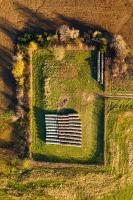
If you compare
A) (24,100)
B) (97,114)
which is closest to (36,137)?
(24,100)

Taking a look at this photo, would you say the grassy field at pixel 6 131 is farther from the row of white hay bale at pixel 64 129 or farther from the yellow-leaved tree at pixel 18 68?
the yellow-leaved tree at pixel 18 68

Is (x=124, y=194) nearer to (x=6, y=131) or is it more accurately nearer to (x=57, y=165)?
(x=57, y=165)

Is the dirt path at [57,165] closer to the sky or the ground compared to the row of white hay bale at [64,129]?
closer to the ground

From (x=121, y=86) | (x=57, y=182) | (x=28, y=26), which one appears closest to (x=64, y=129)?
(x=57, y=182)

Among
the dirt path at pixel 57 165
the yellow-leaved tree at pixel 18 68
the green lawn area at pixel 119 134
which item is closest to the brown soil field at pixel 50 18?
the yellow-leaved tree at pixel 18 68

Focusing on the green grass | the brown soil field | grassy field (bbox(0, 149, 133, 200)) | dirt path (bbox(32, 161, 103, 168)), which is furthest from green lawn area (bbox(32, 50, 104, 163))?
the green grass

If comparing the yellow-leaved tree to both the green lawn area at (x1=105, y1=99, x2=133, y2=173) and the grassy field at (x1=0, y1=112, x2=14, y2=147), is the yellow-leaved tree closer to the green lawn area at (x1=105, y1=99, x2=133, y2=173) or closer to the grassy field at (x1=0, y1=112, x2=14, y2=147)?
the grassy field at (x1=0, y1=112, x2=14, y2=147)

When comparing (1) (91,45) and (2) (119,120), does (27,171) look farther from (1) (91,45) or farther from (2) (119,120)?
(1) (91,45)

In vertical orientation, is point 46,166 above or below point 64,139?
below
